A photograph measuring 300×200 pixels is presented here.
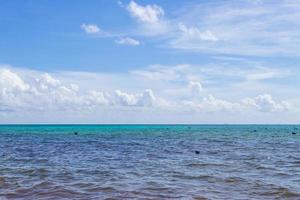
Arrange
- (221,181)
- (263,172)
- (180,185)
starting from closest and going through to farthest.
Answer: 1. (180,185)
2. (221,181)
3. (263,172)

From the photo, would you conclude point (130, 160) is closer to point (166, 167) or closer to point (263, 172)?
point (166, 167)

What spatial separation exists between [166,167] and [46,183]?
33.3 feet

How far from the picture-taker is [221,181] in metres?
23.9

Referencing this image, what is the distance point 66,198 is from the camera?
19.2 m

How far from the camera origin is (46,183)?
2294 cm

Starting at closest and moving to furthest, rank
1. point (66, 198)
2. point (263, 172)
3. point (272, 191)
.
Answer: point (66, 198)
point (272, 191)
point (263, 172)

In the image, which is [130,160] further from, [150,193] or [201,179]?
[150,193]

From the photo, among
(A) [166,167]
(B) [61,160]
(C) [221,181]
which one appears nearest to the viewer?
(C) [221,181]

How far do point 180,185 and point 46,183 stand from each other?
24.8 feet

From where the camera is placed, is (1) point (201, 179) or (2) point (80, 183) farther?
(1) point (201, 179)

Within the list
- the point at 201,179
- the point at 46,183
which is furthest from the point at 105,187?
the point at 201,179

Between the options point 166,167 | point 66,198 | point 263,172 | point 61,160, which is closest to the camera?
point 66,198

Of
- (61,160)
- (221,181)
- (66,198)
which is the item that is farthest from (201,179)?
(61,160)

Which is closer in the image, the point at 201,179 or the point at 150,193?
the point at 150,193
